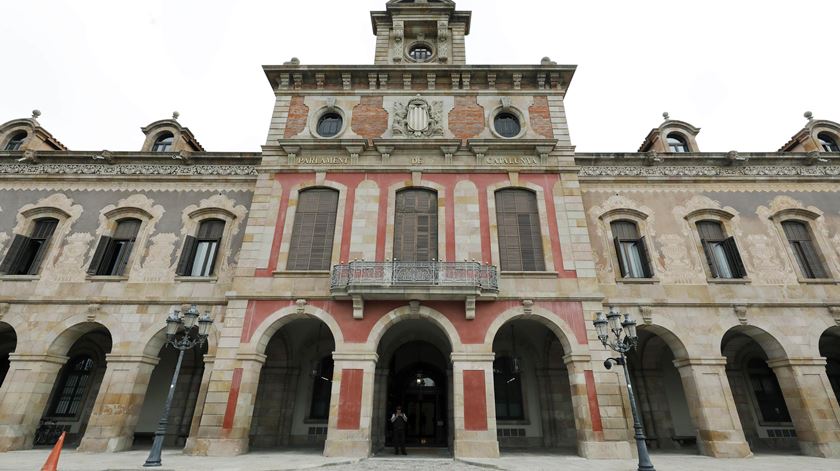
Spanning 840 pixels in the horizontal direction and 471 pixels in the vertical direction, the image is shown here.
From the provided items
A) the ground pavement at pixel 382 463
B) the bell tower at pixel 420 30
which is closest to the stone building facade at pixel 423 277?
the ground pavement at pixel 382 463

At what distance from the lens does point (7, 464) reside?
33.7 ft

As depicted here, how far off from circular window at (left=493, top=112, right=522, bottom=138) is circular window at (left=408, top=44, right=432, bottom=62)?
5.65 meters

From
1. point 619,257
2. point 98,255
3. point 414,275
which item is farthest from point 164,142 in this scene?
point 619,257

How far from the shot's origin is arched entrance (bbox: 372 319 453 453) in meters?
15.6

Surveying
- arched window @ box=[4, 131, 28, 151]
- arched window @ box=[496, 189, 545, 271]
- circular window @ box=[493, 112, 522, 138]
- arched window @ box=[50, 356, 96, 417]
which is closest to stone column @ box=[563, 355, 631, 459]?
arched window @ box=[496, 189, 545, 271]

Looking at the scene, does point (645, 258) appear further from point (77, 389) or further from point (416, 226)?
point (77, 389)

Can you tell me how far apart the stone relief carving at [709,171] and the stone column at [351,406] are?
482 inches

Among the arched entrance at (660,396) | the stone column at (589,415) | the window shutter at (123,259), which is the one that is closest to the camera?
the stone column at (589,415)

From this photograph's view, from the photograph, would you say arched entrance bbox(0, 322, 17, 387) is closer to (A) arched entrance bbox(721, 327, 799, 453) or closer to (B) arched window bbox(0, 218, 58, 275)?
(B) arched window bbox(0, 218, 58, 275)

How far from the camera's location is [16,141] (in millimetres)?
19172

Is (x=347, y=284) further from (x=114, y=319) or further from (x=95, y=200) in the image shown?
(x=95, y=200)

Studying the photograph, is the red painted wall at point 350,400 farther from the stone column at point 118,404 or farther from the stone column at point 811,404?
the stone column at point 811,404

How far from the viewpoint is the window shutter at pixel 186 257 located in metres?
15.6

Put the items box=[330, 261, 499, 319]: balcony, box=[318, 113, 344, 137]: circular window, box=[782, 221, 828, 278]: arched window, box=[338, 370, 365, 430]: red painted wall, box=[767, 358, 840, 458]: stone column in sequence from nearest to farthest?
1. box=[338, 370, 365, 430]: red painted wall
2. box=[767, 358, 840, 458]: stone column
3. box=[330, 261, 499, 319]: balcony
4. box=[782, 221, 828, 278]: arched window
5. box=[318, 113, 344, 137]: circular window
